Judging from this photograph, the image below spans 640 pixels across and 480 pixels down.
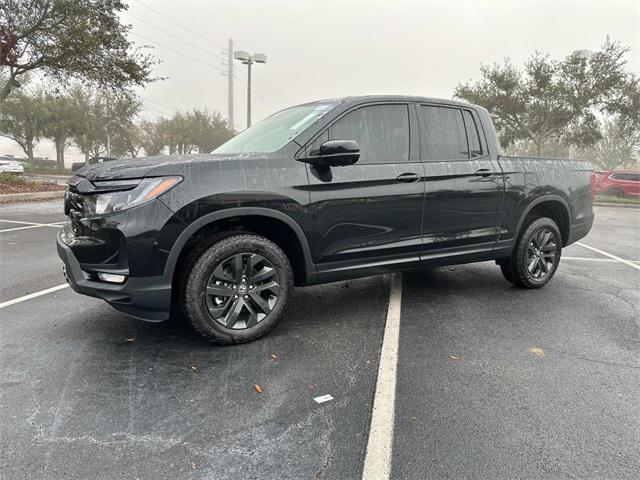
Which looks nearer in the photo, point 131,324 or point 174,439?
point 174,439

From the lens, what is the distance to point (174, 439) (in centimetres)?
224

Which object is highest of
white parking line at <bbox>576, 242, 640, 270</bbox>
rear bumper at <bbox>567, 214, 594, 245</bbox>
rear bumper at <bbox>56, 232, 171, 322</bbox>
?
rear bumper at <bbox>567, 214, 594, 245</bbox>

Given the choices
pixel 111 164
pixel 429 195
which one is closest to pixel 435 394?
pixel 429 195

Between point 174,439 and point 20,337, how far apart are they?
1939mm

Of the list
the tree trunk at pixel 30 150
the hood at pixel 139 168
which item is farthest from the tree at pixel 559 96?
the tree trunk at pixel 30 150

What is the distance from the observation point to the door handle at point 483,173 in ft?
14.1

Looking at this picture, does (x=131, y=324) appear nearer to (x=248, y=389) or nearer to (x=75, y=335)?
(x=75, y=335)

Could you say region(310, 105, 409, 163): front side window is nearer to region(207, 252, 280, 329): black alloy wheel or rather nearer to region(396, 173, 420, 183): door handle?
region(396, 173, 420, 183): door handle

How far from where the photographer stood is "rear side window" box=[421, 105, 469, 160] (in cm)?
411

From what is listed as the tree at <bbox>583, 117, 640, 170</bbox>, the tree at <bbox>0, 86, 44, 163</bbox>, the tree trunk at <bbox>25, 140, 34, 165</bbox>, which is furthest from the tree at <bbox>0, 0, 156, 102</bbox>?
the tree at <bbox>583, 117, 640, 170</bbox>

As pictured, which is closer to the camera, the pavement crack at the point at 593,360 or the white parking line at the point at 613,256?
the pavement crack at the point at 593,360

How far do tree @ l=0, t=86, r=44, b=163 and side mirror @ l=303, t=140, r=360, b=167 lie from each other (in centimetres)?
3702

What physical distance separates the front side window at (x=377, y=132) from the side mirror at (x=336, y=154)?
212 mm

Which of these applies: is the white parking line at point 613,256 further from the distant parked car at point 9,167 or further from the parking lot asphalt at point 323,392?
the distant parked car at point 9,167
